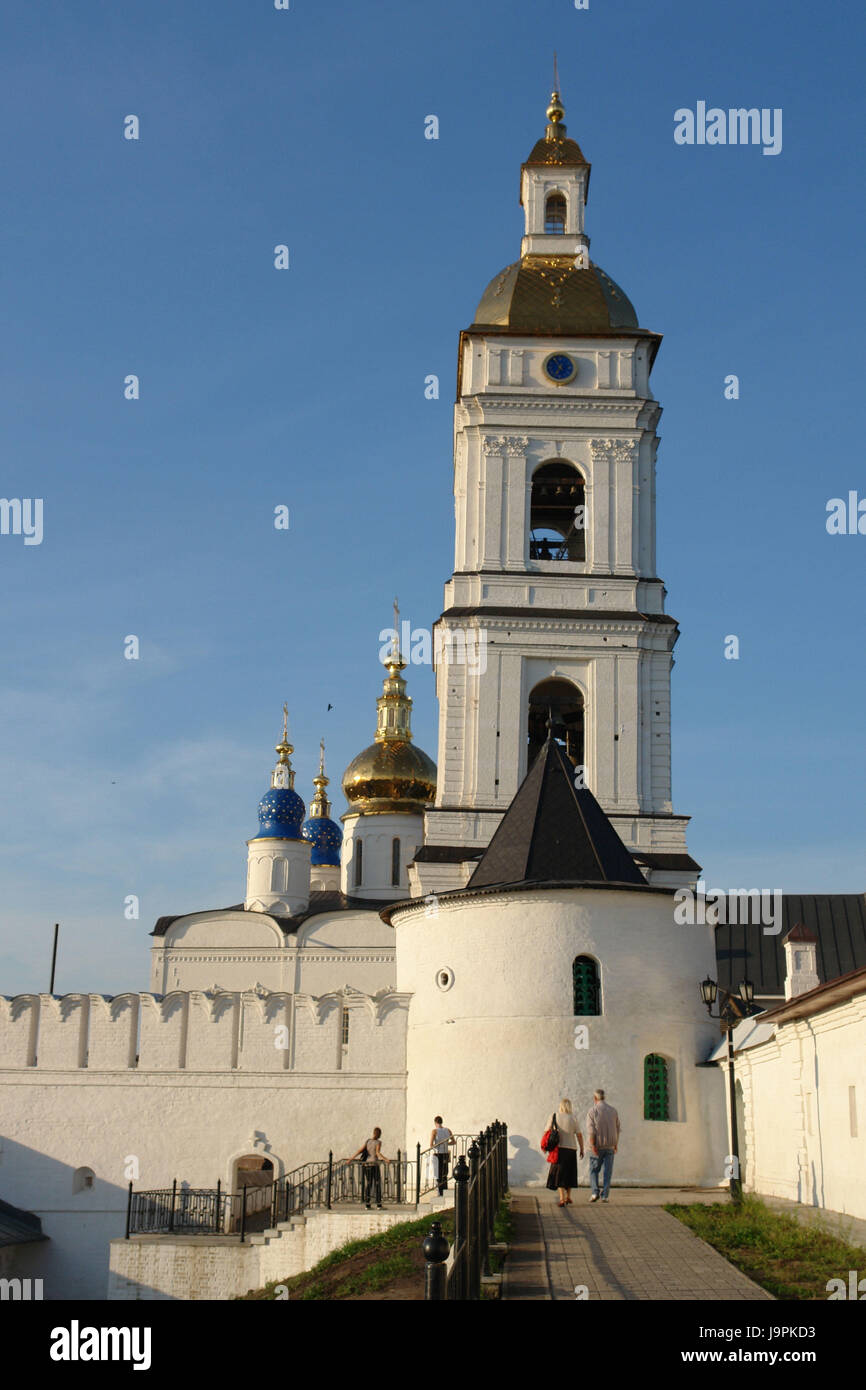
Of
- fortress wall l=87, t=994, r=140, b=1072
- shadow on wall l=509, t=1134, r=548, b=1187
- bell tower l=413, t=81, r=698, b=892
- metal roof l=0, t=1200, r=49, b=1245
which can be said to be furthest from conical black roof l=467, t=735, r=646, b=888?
metal roof l=0, t=1200, r=49, b=1245

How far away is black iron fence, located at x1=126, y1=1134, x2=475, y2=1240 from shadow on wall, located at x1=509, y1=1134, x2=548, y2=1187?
63.0 inches

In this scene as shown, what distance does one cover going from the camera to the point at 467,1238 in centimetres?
789

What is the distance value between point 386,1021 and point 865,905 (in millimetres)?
14151

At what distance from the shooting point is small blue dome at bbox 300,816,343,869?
4838 centimetres

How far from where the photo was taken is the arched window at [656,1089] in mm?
19000

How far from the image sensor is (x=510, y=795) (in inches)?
1169

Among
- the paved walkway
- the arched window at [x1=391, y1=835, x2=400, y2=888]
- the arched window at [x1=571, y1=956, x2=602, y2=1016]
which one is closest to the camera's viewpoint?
the paved walkway

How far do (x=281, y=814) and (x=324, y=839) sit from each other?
9.11 m

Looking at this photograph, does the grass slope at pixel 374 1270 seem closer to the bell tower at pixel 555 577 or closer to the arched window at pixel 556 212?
the bell tower at pixel 555 577

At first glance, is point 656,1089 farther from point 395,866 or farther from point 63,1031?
point 395,866

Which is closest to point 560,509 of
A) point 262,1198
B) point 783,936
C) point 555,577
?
point 555,577

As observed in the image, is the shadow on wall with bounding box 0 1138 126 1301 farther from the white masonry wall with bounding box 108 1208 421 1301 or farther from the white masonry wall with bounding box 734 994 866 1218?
the white masonry wall with bounding box 734 994 866 1218
